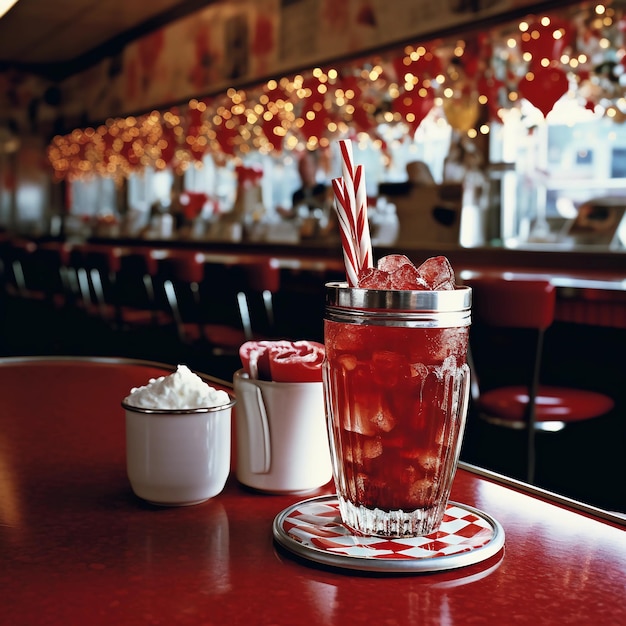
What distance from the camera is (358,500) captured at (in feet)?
2.42

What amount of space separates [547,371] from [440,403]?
121 inches

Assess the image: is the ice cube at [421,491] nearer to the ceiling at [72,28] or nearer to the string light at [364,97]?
the string light at [364,97]

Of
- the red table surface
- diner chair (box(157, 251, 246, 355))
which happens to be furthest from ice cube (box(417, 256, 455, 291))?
diner chair (box(157, 251, 246, 355))

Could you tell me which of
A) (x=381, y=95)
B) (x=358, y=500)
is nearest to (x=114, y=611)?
(x=358, y=500)

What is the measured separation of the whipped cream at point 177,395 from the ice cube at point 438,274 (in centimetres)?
Result: 23

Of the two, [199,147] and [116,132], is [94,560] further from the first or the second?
[116,132]

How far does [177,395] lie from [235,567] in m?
0.21

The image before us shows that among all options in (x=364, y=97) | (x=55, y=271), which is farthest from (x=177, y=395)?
(x=364, y=97)

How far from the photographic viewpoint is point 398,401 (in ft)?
2.36

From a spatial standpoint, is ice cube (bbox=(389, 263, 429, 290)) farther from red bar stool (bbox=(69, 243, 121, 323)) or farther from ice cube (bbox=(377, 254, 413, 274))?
red bar stool (bbox=(69, 243, 121, 323))

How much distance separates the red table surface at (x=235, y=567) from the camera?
0.59 m

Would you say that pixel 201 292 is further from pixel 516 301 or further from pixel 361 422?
pixel 361 422

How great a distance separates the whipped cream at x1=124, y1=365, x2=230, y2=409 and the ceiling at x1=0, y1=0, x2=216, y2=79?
348 inches

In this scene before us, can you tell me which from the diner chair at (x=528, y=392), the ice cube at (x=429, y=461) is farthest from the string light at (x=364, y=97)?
the ice cube at (x=429, y=461)
